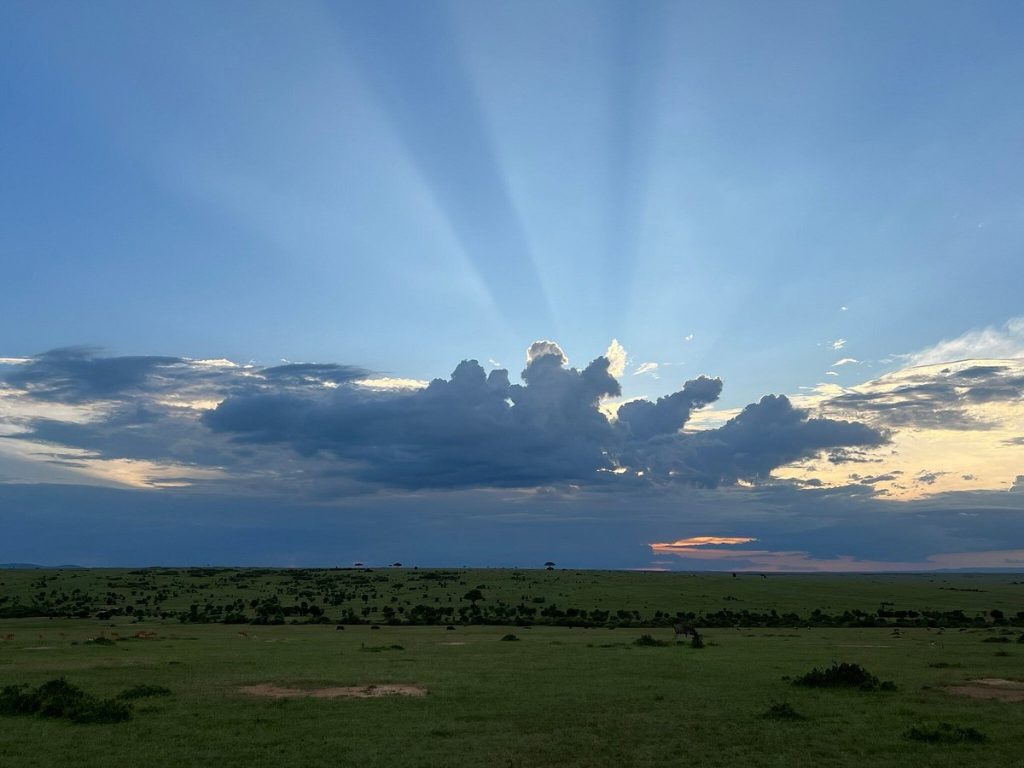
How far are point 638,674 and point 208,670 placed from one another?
18073mm

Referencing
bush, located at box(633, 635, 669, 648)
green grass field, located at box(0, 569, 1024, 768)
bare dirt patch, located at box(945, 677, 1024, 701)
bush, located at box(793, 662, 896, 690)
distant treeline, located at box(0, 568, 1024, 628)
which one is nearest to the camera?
green grass field, located at box(0, 569, 1024, 768)

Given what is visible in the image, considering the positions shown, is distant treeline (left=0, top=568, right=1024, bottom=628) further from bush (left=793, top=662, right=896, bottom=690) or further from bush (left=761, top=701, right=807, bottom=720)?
bush (left=761, top=701, right=807, bottom=720)

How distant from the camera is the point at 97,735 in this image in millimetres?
19391

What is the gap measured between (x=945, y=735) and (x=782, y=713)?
165 inches

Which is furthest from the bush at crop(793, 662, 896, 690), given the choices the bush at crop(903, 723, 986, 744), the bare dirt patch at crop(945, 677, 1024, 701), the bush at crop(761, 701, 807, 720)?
the bush at crop(903, 723, 986, 744)

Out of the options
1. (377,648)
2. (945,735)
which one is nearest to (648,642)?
(377,648)

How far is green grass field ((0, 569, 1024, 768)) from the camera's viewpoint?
1770 cm

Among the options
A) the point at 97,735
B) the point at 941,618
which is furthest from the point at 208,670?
the point at 941,618

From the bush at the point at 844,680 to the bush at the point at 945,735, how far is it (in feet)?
23.2

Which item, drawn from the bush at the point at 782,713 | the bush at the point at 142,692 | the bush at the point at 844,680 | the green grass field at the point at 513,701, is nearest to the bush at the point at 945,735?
the green grass field at the point at 513,701

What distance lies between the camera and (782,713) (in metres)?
21.6

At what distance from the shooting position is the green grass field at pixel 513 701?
697 inches

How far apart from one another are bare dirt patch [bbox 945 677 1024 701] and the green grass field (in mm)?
858

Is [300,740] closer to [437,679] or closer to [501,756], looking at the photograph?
[501,756]
